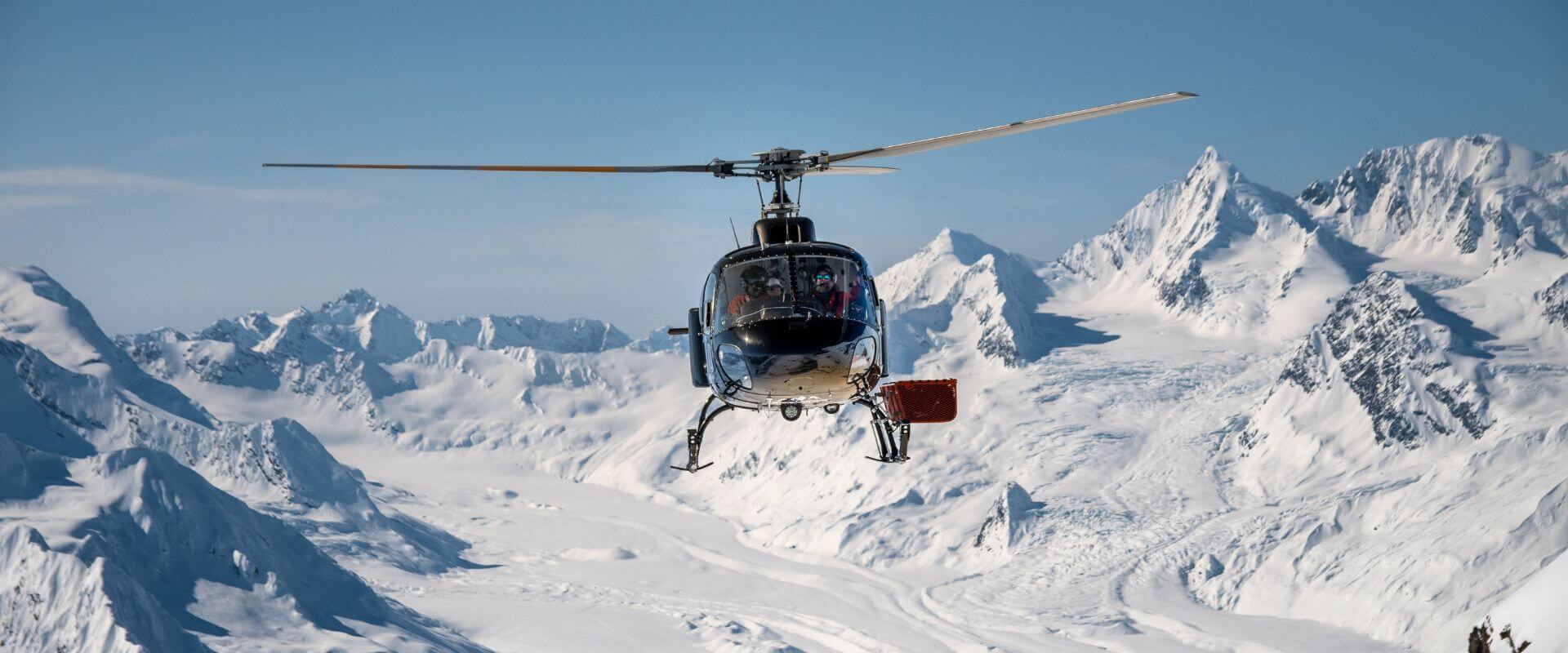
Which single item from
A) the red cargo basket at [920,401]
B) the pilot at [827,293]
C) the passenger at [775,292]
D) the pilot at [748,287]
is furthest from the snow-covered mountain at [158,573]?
the pilot at [827,293]

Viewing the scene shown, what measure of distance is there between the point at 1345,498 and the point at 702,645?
361 feet

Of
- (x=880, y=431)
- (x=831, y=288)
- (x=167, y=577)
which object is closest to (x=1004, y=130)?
(x=831, y=288)

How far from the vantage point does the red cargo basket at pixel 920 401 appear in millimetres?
28891

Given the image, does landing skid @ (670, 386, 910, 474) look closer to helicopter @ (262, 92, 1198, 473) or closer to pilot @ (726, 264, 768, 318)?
helicopter @ (262, 92, 1198, 473)

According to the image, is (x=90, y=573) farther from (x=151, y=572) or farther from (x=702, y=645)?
(x=702, y=645)

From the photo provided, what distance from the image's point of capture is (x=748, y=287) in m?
25.6

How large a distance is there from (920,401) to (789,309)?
5.86m

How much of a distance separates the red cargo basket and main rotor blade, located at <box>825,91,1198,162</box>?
616 cm

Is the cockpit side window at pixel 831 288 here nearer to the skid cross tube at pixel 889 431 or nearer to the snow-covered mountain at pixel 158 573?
the skid cross tube at pixel 889 431

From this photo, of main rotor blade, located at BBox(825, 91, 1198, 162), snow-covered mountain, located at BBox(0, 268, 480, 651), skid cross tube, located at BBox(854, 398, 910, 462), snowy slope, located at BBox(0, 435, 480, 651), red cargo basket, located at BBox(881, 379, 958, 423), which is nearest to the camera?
main rotor blade, located at BBox(825, 91, 1198, 162)

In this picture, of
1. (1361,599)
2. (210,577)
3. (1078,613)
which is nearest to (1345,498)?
(1361,599)

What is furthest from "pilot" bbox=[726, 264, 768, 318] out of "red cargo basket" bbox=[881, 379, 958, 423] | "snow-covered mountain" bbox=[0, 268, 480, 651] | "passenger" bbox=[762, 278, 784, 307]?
"snow-covered mountain" bbox=[0, 268, 480, 651]

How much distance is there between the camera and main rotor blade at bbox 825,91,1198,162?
20.3 metres

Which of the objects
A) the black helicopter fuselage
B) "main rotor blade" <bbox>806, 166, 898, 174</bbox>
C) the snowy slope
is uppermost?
"main rotor blade" <bbox>806, 166, 898, 174</bbox>
